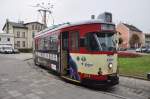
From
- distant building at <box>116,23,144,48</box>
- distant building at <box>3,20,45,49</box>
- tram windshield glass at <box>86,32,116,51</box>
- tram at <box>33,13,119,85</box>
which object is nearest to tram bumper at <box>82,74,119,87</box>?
tram at <box>33,13,119,85</box>

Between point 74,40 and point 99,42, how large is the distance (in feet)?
5.66

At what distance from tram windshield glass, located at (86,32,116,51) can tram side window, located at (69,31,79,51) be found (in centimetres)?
90

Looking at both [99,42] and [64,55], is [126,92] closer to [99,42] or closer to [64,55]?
[99,42]

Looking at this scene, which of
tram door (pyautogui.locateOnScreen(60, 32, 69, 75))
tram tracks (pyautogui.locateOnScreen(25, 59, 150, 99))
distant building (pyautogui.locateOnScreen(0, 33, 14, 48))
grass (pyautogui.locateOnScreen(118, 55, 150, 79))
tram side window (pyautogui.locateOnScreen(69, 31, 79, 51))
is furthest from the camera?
distant building (pyautogui.locateOnScreen(0, 33, 14, 48))

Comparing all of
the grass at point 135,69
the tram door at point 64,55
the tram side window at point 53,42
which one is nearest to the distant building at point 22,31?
the grass at point 135,69

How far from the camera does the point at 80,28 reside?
11109mm

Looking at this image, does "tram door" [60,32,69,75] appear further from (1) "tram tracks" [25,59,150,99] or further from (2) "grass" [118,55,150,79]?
(2) "grass" [118,55,150,79]

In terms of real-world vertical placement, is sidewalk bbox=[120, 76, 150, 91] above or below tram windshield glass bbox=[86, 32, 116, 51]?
below

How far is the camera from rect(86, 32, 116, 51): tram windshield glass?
10289 millimetres

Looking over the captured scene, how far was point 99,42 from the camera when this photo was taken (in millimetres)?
10328

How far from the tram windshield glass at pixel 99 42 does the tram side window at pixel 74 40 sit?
0.90m

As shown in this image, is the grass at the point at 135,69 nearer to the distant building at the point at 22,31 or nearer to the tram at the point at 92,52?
the tram at the point at 92,52

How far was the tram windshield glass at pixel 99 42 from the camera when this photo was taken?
1029 cm

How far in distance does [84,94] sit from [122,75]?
212 inches
